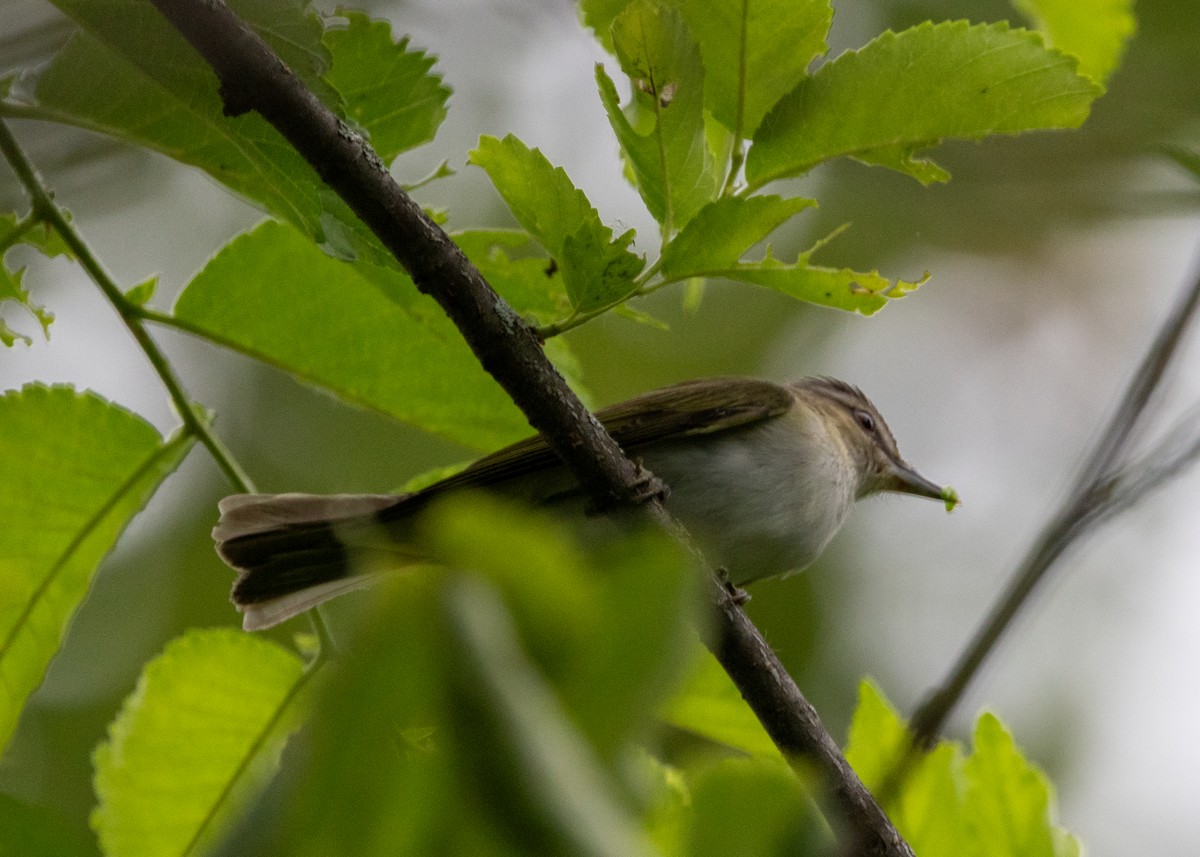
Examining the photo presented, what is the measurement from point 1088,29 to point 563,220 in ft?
3.63

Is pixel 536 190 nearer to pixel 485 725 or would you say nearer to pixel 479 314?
pixel 479 314

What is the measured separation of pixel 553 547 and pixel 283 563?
8.25 ft

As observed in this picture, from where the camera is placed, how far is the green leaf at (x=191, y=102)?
1.89 metres

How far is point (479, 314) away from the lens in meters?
1.99

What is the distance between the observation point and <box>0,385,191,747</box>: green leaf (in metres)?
2.30

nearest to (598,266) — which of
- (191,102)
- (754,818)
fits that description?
(191,102)

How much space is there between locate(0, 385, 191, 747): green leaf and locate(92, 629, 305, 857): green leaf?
198 millimetres

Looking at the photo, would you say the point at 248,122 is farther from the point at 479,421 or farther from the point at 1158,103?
the point at 1158,103

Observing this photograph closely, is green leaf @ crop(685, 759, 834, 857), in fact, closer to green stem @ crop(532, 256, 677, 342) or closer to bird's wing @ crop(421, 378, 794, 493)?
green stem @ crop(532, 256, 677, 342)

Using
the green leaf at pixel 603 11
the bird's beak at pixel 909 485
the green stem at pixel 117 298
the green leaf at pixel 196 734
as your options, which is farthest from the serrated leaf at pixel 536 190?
the bird's beak at pixel 909 485

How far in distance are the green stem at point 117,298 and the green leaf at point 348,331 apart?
0.54 ft

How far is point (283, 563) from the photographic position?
127 inches

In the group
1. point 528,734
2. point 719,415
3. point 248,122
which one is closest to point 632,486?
point 248,122

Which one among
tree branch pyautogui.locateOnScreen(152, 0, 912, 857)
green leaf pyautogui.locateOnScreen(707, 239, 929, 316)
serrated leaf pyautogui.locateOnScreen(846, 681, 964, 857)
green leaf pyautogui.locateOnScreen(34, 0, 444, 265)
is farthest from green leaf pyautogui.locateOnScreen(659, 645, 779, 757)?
green leaf pyautogui.locateOnScreen(34, 0, 444, 265)
